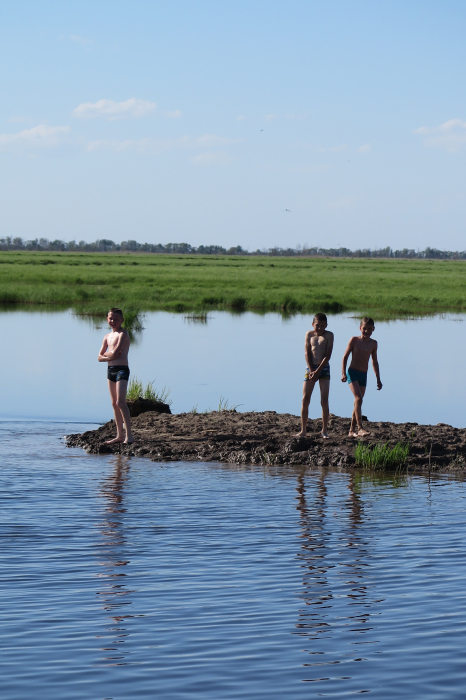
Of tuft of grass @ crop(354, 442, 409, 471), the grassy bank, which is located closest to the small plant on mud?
tuft of grass @ crop(354, 442, 409, 471)

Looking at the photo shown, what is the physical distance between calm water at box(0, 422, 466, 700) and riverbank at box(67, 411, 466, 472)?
1229mm

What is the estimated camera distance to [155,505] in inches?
360

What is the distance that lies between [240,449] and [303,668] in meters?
6.85

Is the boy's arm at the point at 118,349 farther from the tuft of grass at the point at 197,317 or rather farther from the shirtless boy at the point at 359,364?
the tuft of grass at the point at 197,317

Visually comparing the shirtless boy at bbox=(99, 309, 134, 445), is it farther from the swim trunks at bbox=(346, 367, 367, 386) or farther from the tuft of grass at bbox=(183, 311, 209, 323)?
the tuft of grass at bbox=(183, 311, 209, 323)

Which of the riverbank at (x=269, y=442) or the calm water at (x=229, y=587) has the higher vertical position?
the riverbank at (x=269, y=442)

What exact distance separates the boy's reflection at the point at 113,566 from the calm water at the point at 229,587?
0.6 inches

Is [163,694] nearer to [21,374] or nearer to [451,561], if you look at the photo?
[451,561]

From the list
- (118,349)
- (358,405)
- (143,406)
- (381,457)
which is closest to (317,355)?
(358,405)

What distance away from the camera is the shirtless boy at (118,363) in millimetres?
12078

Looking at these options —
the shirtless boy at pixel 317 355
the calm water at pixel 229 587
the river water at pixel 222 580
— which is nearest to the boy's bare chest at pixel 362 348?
the shirtless boy at pixel 317 355

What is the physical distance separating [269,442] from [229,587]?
564 centimetres

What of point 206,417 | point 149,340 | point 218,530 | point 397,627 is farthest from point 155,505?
point 149,340

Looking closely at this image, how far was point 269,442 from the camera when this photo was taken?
12.3 meters
